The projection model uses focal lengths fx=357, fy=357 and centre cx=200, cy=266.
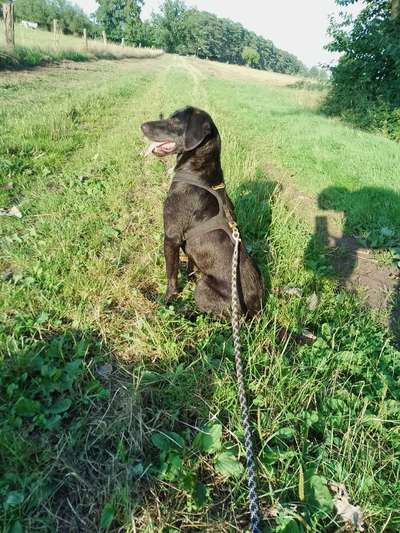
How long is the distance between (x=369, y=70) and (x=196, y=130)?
16158 millimetres

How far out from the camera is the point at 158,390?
218 cm

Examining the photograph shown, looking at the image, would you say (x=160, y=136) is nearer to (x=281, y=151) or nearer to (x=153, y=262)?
(x=153, y=262)

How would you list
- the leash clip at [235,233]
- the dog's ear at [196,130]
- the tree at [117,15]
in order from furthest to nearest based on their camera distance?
1. the tree at [117,15]
2. the dog's ear at [196,130]
3. the leash clip at [235,233]

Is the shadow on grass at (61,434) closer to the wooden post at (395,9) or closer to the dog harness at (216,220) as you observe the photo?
the dog harness at (216,220)

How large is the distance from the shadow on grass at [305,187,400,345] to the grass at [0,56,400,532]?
446 millimetres

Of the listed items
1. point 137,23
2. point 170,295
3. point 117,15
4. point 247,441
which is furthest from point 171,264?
point 117,15

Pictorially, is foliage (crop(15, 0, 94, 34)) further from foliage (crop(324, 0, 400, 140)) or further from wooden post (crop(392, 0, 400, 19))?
wooden post (crop(392, 0, 400, 19))

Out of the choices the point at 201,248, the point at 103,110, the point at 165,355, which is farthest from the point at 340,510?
the point at 103,110

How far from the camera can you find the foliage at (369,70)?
46.9 feet

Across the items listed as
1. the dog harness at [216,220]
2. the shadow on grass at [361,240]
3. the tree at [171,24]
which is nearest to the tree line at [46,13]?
the tree at [171,24]

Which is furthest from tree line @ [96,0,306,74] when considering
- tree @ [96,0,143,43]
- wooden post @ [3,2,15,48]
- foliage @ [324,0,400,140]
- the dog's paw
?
the dog's paw

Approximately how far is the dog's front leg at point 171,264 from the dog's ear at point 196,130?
813mm

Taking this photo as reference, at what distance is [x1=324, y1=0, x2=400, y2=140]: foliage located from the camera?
1430cm

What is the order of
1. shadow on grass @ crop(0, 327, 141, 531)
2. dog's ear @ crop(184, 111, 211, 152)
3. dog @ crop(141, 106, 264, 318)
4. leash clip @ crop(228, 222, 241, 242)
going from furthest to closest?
dog's ear @ crop(184, 111, 211, 152) < dog @ crop(141, 106, 264, 318) < leash clip @ crop(228, 222, 241, 242) < shadow on grass @ crop(0, 327, 141, 531)
